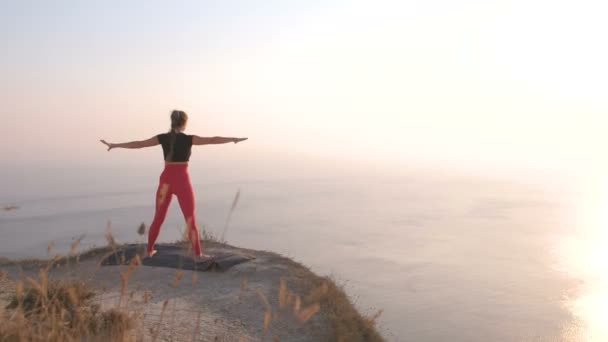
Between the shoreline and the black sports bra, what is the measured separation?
1995mm

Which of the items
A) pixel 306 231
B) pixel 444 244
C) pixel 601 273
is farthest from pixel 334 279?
pixel 306 231

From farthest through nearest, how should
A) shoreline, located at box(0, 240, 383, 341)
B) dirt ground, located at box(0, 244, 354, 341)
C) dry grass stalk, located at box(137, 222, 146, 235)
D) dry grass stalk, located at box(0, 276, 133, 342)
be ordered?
shoreline, located at box(0, 240, 383, 341) → dirt ground, located at box(0, 244, 354, 341) → dry grass stalk, located at box(0, 276, 133, 342) → dry grass stalk, located at box(137, 222, 146, 235)

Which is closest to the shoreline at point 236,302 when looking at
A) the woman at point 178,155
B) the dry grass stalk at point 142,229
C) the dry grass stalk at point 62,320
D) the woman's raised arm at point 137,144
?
the dry grass stalk at point 62,320

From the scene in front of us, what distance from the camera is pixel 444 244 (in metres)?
60.2

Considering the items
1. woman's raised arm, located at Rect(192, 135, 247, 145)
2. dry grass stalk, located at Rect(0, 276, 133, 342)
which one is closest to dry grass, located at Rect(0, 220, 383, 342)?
dry grass stalk, located at Rect(0, 276, 133, 342)

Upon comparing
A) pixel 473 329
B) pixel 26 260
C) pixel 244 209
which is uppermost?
pixel 26 260

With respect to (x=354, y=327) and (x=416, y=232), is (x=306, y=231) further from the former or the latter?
(x=354, y=327)

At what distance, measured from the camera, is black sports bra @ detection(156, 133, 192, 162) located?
7.60 m

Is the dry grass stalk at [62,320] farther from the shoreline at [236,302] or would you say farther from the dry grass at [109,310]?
the shoreline at [236,302]

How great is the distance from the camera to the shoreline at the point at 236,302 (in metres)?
5.55

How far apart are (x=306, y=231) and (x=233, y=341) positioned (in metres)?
75.6

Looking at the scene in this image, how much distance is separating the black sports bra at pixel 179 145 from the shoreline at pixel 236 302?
1995 millimetres

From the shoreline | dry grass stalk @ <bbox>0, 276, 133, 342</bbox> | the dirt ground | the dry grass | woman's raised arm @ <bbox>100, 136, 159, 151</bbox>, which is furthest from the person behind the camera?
woman's raised arm @ <bbox>100, 136, 159, 151</bbox>

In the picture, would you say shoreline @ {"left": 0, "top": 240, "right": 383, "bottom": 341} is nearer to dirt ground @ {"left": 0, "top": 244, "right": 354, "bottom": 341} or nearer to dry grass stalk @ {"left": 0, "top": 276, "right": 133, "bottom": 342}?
dirt ground @ {"left": 0, "top": 244, "right": 354, "bottom": 341}
